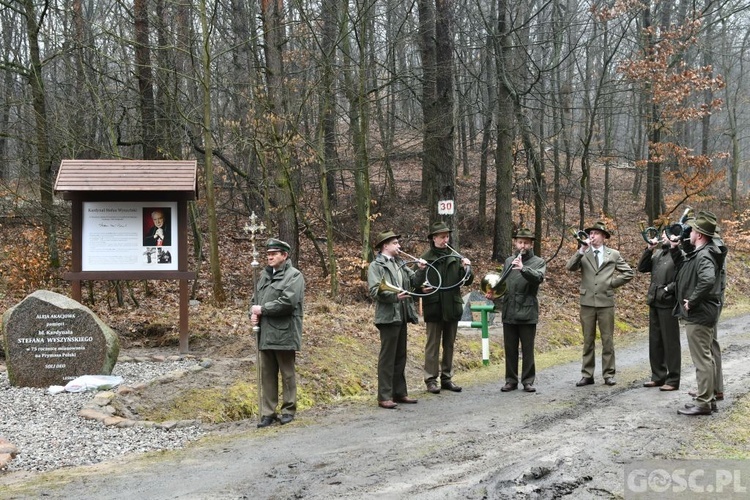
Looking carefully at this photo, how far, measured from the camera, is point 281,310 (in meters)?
7.69

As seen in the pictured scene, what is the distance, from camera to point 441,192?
581 inches

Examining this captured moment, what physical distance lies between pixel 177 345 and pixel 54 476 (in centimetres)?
637

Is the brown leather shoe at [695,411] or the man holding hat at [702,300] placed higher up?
the man holding hat at [702,300]

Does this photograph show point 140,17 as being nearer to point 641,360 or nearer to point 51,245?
point 51,245

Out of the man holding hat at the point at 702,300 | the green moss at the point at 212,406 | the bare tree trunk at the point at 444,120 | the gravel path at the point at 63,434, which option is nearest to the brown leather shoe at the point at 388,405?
the green moss at the point at 212,406

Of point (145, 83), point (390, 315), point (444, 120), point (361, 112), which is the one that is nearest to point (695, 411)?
point (390, 315)

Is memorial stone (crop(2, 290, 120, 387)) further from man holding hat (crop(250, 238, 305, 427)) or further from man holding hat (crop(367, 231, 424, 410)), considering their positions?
man holding hat (crop(367, 231, 424, 410))

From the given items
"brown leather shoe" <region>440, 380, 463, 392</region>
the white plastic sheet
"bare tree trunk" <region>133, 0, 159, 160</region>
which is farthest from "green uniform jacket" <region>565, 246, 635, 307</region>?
"bare tree trunk" <region>133, 0, 159, 160</region>

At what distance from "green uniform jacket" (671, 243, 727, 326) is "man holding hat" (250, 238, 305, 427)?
13.2 feet

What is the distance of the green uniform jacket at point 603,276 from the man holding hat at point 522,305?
75 cm

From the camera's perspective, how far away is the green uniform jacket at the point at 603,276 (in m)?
9.48

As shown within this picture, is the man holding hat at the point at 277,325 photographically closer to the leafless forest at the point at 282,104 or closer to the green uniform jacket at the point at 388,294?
the green uniform jacket at the point at 388,294

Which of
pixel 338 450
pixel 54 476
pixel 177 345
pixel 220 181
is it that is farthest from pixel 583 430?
pixel 220 181

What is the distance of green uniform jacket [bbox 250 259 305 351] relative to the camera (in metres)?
7.70
